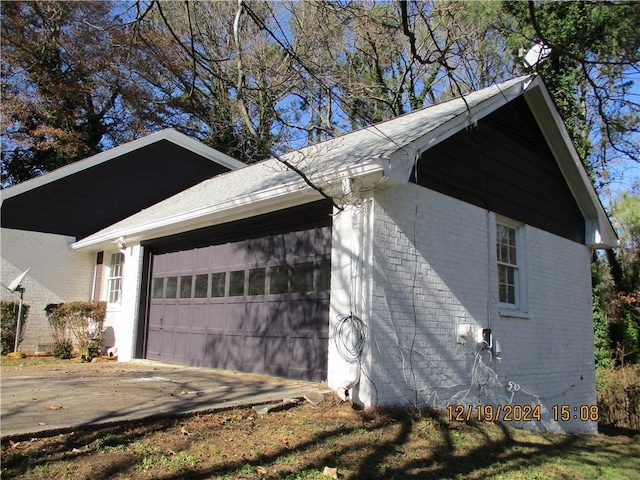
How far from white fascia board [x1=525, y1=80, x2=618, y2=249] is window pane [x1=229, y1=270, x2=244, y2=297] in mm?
6348

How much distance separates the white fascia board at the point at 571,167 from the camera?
1049 centimetres

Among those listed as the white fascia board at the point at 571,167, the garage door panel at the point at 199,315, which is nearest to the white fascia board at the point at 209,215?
the garage door panel at the point at 199,315

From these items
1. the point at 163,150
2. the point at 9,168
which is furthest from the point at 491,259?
the point at 9,168

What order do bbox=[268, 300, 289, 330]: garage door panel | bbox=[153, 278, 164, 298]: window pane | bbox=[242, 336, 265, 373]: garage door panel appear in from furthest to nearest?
bbox=[153, 278, 164, 298]: window pane, bbox=[242, 336, 265, 373]: garage door panel, bbox=[268, 300, 289, 330]: garage door panel

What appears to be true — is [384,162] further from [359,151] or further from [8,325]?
[8,325]

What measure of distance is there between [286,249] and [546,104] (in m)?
5.93

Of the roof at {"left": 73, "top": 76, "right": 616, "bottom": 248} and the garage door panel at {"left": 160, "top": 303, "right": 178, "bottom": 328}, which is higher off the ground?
the roof at {"left": 73, "top": 76, "right": 616, "bottom": 248}

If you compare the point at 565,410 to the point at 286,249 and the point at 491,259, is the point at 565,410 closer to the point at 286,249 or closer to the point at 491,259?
the point at 491,259

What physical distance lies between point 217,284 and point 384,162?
4.75m

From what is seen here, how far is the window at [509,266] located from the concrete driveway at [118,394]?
413cm

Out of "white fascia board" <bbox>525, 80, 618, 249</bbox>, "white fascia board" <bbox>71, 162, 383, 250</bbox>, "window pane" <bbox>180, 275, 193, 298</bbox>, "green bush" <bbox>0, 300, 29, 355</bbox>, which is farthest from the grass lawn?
"green bush" <bbox>0, 300, 29, 355</bbox>

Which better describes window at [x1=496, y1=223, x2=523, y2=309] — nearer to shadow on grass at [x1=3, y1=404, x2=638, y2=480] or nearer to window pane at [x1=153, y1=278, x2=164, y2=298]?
shadow on grass at [x1=3, y1=404, x2=638, y2=480]

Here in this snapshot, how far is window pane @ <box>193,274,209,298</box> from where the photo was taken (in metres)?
10.3

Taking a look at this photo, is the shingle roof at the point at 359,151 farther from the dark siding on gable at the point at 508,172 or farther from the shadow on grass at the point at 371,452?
the shadow on grass at the point at 371,452
